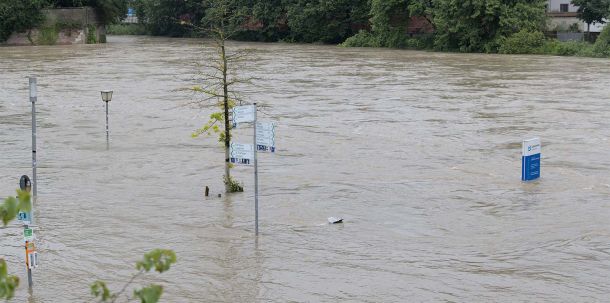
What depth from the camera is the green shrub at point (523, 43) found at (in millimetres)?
57438

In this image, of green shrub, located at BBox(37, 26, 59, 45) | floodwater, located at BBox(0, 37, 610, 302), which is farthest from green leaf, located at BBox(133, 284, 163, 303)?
green shrub, located at BBox(37, 26, 59, 45)

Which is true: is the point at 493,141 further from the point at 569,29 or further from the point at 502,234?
the point at 569,29

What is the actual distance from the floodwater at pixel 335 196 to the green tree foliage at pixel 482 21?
21451mm

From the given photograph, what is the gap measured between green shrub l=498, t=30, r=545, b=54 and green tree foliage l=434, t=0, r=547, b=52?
2.17 ft

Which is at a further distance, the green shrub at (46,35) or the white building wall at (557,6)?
the white building wall at (557,6)

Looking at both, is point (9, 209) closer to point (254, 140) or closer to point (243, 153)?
point (254, 140)

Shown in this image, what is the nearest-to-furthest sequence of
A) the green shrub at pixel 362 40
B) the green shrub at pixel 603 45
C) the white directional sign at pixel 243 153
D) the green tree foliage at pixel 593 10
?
the white directional sign at pixel 243 153 < the green shrub at pixel 603 45 < the green tree foliage at pixel 593 10 < the green shrub at pixel 362 40

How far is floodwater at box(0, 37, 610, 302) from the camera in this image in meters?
12.6

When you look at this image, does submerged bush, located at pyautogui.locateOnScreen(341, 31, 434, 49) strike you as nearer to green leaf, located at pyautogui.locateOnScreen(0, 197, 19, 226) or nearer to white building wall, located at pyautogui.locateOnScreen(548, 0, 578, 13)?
white building wall, located at pyautogui.locateOnScreen(548, 0, 578, 13)

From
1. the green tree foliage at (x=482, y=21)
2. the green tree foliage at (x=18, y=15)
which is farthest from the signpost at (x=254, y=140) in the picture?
the green tree foliage at (x=18, y=15)

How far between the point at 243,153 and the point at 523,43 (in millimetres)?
45728

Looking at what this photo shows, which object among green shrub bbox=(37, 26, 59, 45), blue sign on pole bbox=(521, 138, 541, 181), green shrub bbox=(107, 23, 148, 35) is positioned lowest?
blue sign on pole bbox=(521, 138, 541, 181)

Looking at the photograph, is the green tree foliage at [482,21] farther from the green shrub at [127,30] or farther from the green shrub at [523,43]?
the green shrub at [127,30]

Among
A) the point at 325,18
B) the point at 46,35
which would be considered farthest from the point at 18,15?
the point at 325,18
